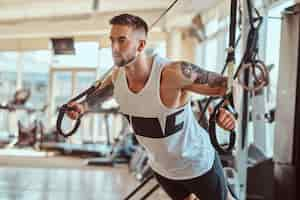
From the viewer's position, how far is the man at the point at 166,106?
2.36 m

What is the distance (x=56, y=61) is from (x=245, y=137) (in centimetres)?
988

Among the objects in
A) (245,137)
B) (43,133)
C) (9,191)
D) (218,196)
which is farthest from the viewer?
(43,133)

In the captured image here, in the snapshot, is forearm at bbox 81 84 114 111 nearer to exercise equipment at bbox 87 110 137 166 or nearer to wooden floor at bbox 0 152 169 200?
wooden floor at bbox 0 152 169 200

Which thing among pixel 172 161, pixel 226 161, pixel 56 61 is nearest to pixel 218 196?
pixel 172 161

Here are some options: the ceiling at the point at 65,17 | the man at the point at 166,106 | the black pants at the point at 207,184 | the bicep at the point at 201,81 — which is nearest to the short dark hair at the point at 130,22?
the man at the point at 166,106

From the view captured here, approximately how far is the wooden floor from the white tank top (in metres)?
2.81

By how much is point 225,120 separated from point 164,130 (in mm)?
369

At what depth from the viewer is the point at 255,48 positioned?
118 inches

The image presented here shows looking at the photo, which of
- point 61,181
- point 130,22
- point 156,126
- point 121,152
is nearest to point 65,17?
point 121,152

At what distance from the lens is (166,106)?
2.37 metres

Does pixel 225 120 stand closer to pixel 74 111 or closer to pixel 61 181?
pixel 74 111

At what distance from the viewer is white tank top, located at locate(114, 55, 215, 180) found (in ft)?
7.81

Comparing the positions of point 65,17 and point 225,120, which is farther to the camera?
point 65,17

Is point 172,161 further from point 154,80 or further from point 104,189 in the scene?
point 104,189
